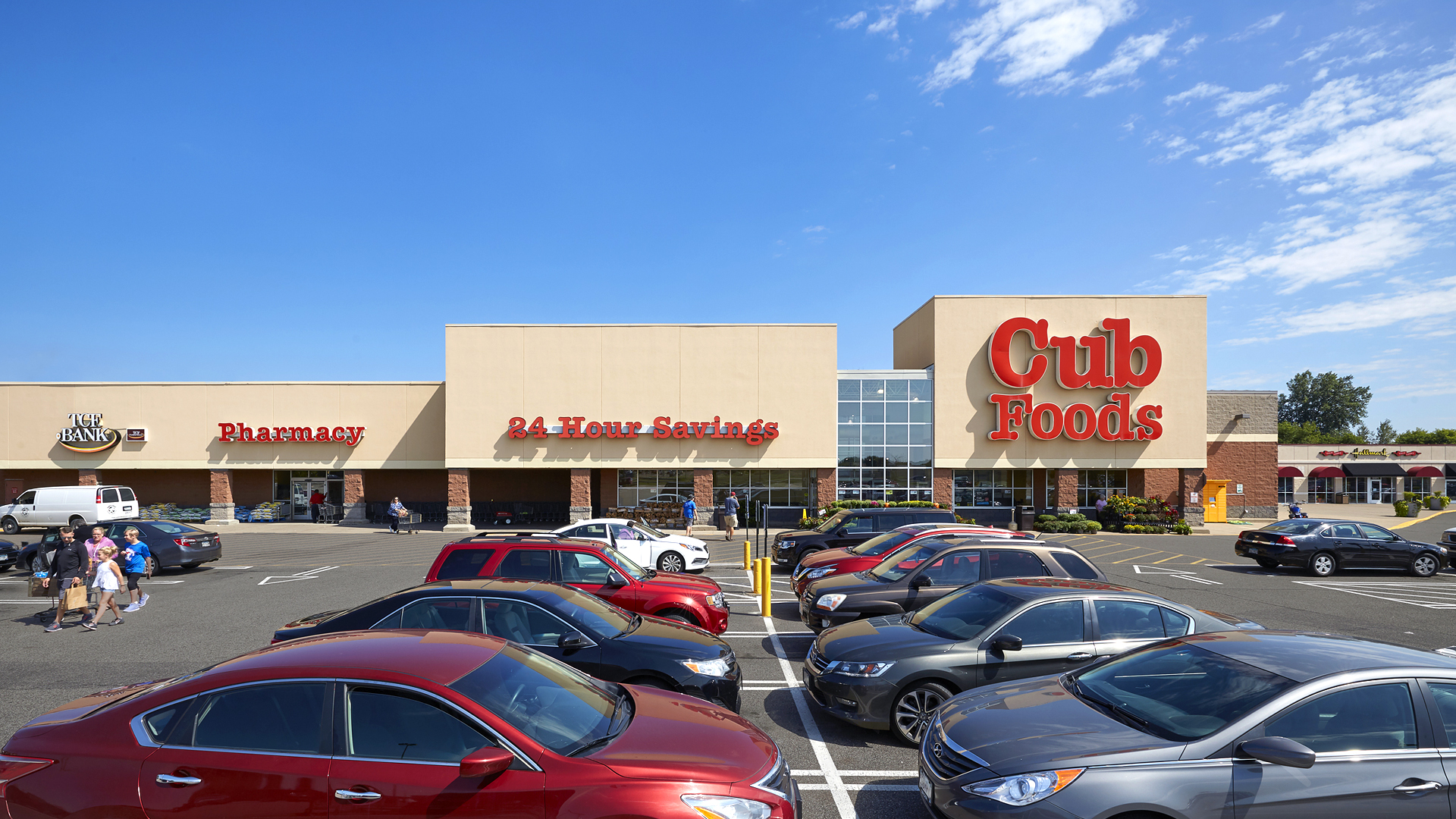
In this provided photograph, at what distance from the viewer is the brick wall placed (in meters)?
35.0

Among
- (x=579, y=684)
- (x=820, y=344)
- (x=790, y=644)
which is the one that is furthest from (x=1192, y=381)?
(x=579, y=684)

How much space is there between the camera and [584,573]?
901 centimetres

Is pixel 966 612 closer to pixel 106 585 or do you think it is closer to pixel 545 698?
pixel 545 698

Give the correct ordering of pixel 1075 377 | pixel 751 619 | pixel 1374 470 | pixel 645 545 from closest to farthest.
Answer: pixel 751 619
pixel 645 545
pixel 1075 377
pixel 1374 470

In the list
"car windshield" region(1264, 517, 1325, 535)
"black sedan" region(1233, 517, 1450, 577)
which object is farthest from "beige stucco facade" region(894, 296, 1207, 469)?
"black sedan" region(1233, 517, 1450, 577)

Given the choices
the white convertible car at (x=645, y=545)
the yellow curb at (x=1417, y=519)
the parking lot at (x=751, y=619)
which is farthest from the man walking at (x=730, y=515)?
the yellow curb at (x=1417, y=519)

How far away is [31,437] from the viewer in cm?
3177

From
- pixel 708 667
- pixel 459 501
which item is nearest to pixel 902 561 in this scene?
pixel 708 667

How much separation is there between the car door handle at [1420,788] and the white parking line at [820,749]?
3.05 metres

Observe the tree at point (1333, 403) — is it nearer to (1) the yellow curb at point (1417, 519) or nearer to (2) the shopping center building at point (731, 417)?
(1) the yellow curb at point (1417, 519)

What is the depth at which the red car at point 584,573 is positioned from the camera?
Result: 8773 millimetres

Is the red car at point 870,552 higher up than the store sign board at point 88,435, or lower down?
lower down

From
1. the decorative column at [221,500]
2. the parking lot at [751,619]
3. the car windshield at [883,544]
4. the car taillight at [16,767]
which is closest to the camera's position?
the car taillight at [16,767]

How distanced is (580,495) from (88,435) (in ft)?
74.0
